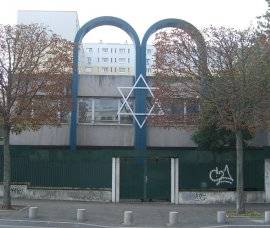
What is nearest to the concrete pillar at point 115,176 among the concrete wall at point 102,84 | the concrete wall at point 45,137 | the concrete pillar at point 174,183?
the concrete pillar at point 174,183

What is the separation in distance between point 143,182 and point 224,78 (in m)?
8.25

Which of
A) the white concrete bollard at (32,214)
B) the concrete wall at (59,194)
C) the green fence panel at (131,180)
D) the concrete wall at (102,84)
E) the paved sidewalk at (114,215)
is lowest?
the paved sidewalk at (114,215)

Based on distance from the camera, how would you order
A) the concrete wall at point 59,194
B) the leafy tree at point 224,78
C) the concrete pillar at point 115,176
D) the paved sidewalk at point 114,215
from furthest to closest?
the concrete wall at point 59,194 → the concrete pillar at point 115,176 → the leafy tree at point 224,78 → the paved sidewalk at point 114,215

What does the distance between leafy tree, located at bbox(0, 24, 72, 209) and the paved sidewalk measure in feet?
8.14

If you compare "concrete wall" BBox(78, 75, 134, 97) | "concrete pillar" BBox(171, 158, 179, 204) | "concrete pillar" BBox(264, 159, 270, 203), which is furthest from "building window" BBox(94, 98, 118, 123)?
"concrete pillar" BBox(264, 159, 270, 203)

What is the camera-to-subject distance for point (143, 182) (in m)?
28.5

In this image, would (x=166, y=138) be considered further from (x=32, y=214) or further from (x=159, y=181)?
(x=32, y=214)

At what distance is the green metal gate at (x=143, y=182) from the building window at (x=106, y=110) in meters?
7.59

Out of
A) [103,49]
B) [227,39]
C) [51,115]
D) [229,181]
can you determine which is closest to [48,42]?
[51,115]

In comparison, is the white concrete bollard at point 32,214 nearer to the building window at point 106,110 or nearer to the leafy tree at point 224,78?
the leafy tree at point 224,78

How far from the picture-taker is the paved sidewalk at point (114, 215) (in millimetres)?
19547

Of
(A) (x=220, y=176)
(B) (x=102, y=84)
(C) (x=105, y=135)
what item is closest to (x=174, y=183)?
(A) (x=220, y=176)

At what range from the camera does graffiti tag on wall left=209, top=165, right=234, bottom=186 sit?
28812 mm

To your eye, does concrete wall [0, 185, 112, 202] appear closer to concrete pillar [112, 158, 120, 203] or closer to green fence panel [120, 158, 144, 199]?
concrete pillar [112, 158, 120, 203]
